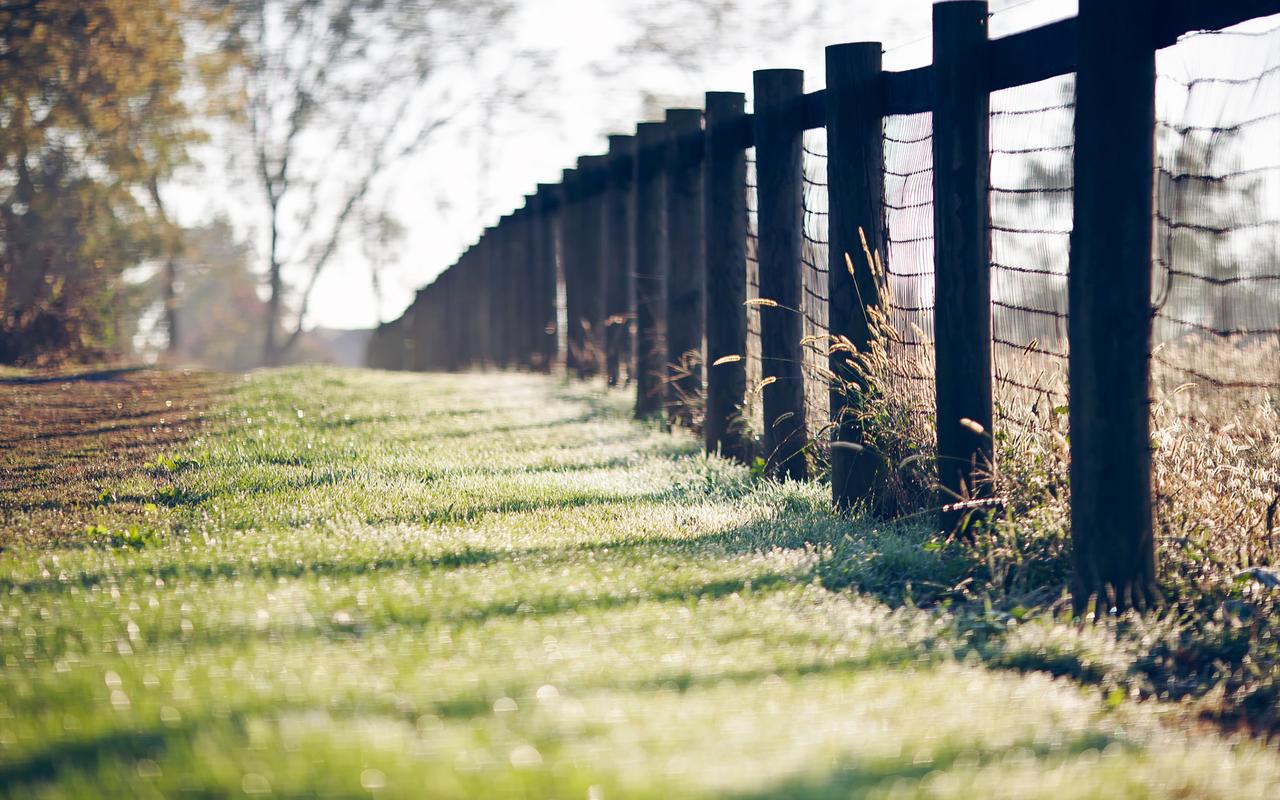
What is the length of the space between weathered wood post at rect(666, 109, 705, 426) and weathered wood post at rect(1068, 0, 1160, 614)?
4.42 meters

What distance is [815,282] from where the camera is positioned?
22.5 ft

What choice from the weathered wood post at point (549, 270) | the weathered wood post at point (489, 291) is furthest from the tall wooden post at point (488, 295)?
the weathered wood post at point (549, 270)

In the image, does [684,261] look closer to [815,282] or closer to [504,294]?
[815,282]

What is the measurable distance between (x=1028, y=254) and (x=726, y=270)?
220 cm

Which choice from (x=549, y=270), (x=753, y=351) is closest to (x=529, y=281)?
(x=549, y=270)

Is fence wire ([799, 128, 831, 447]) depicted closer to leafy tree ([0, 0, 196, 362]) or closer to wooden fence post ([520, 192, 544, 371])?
wooden fence post ([520, 192, 544, 371])

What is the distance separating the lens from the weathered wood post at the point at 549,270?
13.7m

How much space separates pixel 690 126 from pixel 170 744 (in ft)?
21.3

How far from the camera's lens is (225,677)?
2.57m

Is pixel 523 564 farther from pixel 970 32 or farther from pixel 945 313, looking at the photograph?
pixel 970 32

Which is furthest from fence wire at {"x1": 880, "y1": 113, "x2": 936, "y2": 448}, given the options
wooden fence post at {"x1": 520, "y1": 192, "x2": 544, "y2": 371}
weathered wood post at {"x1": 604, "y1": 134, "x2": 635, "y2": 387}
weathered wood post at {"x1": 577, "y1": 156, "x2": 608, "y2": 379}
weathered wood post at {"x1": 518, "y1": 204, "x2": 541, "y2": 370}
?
weathered wood post at {"x1": 518, "y1": 204, "x2": 541, "y2": 370}

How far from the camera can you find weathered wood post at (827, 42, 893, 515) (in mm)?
5051

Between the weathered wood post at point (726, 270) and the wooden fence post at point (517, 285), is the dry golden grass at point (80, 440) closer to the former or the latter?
the weathered wood post at point (726, 270)

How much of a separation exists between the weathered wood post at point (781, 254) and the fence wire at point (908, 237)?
2.49 feet
